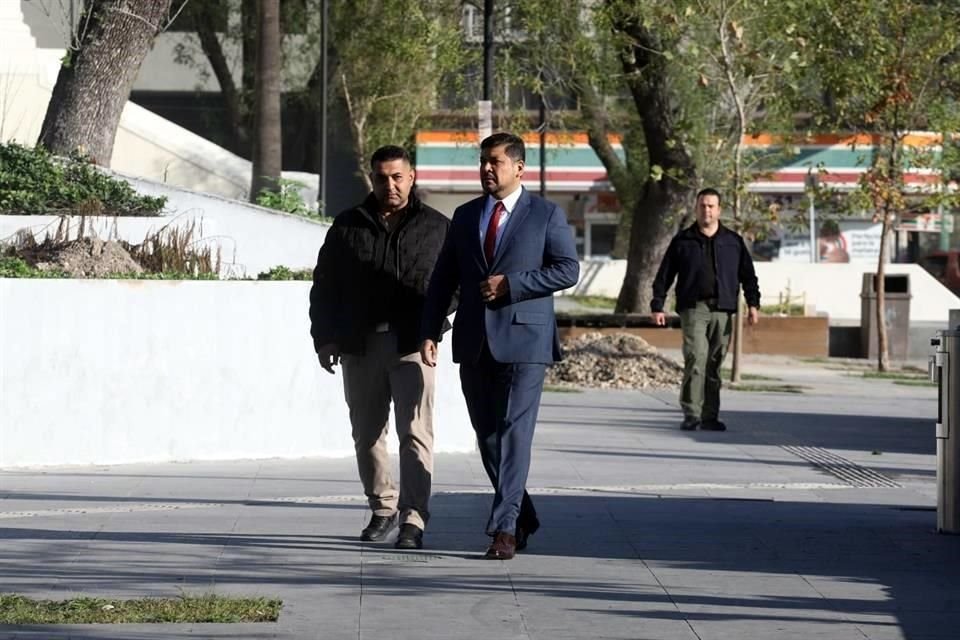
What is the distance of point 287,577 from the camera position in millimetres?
7680

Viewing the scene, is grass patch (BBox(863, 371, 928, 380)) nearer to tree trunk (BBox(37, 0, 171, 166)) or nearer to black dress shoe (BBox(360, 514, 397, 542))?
tree trunk (BBox(37, 0, 171, 166))

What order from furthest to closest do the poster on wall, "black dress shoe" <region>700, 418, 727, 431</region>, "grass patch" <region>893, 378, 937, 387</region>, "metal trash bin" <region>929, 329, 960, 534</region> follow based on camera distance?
the poster on wall
"grass patch" <region>893, 378, 937, 387</region>
"black dress shoe" <region>700, 418, 727, 431</region>
"metal trash bin" <region>929, 329, 960, 534</region>

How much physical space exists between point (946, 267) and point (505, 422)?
36.9m

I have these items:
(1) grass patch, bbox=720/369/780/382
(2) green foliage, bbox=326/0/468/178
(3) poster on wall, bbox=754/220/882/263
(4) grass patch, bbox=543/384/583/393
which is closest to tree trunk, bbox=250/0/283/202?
(2) green foliage, bbox=326/0/468/178

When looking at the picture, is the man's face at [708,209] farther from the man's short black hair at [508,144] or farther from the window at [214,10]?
the window at [214,10]

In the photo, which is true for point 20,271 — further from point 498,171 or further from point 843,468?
point 843,468

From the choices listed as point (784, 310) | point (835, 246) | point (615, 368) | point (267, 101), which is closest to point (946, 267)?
point (835, 246)

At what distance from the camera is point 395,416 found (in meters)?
8.69

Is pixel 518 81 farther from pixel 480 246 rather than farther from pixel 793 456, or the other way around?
pixel 480 246

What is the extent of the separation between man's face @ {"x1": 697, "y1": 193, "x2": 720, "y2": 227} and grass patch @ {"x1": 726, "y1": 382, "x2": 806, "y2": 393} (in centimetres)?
593

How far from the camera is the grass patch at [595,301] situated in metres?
38.3

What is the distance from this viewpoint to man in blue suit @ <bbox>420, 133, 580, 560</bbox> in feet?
26.9

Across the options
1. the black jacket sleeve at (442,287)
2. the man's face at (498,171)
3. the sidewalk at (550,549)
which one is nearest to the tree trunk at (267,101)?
the sidewalk at (550,549)

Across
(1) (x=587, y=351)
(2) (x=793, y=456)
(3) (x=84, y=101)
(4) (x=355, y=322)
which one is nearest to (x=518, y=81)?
(1) (x=587, y=351)
